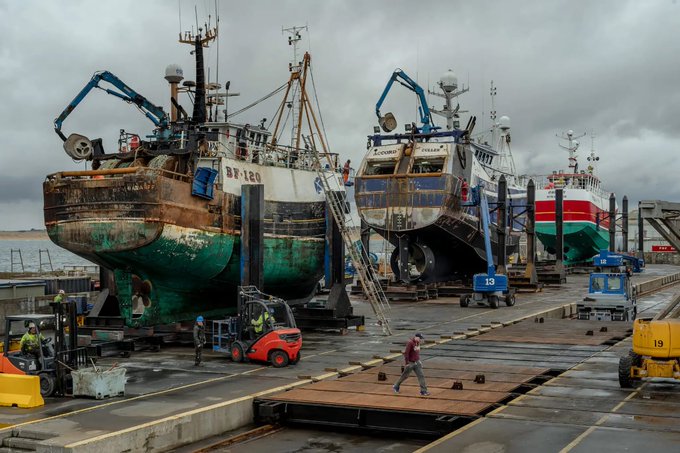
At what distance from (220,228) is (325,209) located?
5.88 meters

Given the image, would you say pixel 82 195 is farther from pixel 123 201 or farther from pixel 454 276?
pixel 454 276

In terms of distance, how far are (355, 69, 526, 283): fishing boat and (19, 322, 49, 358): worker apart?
914 inches

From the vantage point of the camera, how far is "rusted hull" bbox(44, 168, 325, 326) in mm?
23172

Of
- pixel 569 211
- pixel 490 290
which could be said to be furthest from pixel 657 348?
pixel 569 211

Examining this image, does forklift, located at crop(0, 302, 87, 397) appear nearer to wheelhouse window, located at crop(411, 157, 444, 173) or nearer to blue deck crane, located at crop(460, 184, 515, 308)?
blue deck crane, located at crop(460, 184, 515, 308)

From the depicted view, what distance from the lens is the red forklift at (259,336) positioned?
19516 mm

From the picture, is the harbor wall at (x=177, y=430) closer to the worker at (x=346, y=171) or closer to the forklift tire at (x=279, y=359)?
the forklift tire at (x=279, y=359)

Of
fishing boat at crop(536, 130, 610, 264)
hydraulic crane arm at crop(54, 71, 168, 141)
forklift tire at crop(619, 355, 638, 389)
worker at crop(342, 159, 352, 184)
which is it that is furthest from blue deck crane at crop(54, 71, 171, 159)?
fishing boat at crop(536, 130, 610, 264)

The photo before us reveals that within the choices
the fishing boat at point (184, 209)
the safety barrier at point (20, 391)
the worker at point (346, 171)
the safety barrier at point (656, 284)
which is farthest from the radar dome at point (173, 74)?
the safety barrier at point (656, 284)

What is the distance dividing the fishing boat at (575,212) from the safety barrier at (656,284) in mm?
7373

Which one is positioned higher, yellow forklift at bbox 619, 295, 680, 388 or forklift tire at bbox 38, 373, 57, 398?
yellow forklift at bbox 619, 295, 680, 388

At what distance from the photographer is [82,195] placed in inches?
930

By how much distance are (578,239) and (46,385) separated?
5809cm

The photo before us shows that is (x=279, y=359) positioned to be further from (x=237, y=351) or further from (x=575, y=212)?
(x=575, y=212)
